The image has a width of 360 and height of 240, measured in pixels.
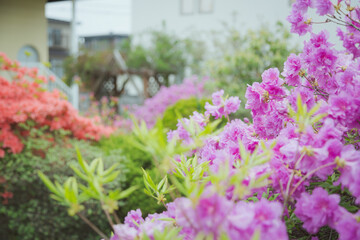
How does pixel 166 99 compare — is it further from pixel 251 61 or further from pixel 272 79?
pixel 272 79

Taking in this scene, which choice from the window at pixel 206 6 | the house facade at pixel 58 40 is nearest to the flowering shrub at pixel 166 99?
the window at pixel 206 6

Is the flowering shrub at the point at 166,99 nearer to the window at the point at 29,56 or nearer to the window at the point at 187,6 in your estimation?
the window at the point at 29,56

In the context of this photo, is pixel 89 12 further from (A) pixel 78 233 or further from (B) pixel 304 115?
(B) pixel 304 115

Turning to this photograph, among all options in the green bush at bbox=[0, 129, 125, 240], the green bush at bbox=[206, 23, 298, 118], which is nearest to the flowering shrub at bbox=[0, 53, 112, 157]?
the green bush at bbox=[0, 129, 125, 240]

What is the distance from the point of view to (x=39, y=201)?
3443mm

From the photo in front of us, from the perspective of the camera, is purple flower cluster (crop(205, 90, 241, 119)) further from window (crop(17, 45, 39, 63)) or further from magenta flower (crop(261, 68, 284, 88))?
window (crop(17, 45, 39, 63))

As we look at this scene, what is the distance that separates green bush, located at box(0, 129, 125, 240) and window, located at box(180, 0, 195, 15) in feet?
34.5

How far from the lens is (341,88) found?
110 centimetres

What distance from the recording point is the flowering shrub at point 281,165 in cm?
73

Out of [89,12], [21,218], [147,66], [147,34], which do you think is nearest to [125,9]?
[89,12]

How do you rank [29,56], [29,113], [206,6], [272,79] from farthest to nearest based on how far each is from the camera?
1. [206,6]
2. [29,56]
3. [29,113]
4. [272,79]

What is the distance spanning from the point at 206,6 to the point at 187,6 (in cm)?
80

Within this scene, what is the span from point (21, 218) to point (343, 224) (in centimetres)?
333

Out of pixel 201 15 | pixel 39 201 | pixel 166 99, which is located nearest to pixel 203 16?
pixel 201 15
